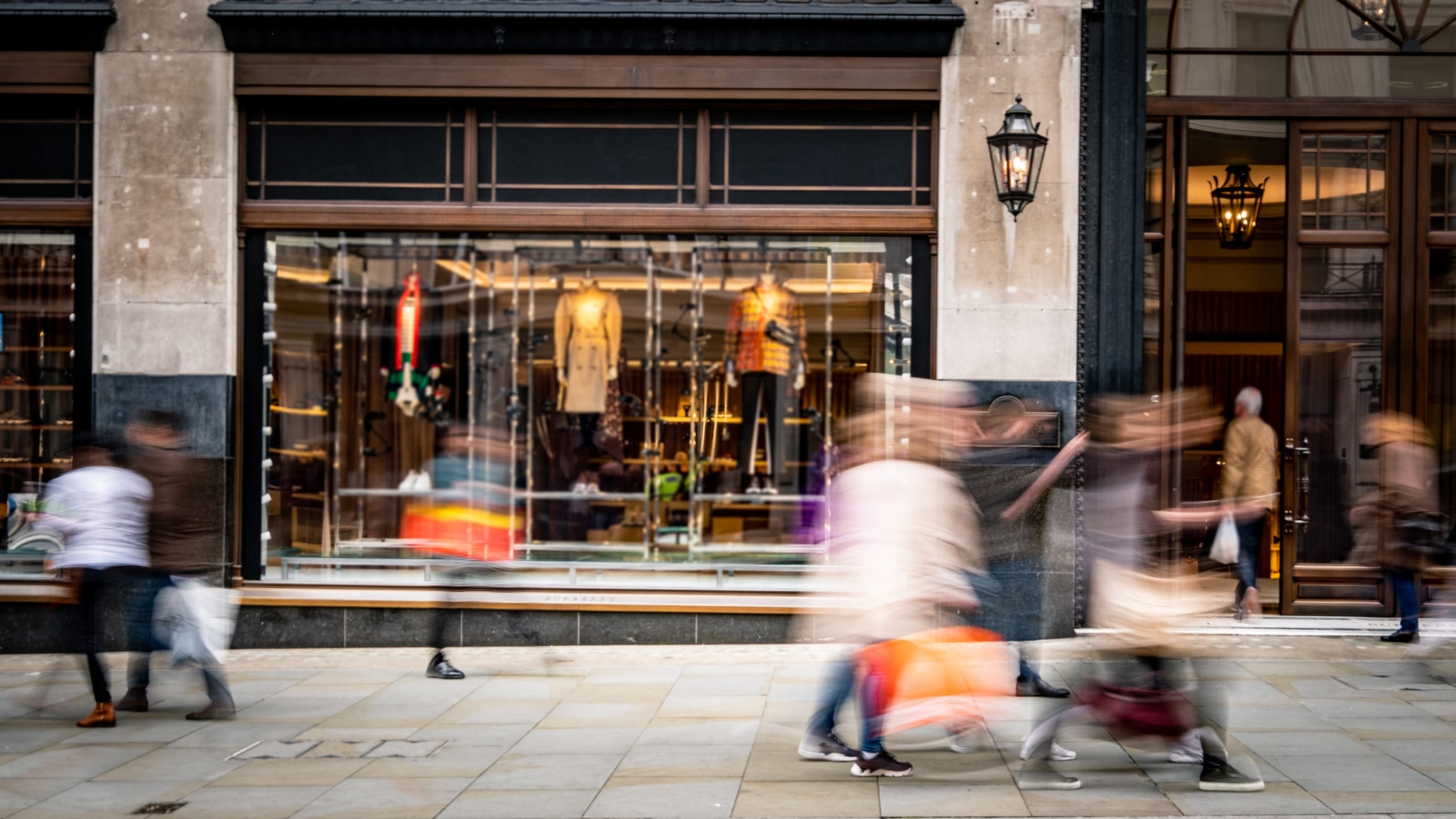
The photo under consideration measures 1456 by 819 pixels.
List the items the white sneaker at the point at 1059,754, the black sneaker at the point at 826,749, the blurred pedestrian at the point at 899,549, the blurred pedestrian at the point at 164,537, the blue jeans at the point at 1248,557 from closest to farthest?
the blurred pedestrian at the point at 899,549 < the white sneaker at the point at 1059,754 < the black sneaker at the point at 826,749 < the blurred pedestrian at the point at 164,537 < the blue jeans at the point at 1248,557

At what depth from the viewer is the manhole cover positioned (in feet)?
21.7

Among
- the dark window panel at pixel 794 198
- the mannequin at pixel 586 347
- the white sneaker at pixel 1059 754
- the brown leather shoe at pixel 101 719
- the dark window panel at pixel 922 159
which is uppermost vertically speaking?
the dark window panel at pixel 922 159

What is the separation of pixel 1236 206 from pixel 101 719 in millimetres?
10120

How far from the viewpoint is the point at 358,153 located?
38.1 ft

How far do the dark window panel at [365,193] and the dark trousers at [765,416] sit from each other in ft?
10.7

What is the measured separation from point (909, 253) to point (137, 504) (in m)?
6.34

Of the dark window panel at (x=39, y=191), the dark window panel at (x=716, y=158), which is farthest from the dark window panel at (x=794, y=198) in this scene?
the dark window panel at (x=39, y=191)

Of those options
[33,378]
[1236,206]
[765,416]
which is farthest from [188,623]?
[1236,206]

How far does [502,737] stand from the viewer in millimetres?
8102

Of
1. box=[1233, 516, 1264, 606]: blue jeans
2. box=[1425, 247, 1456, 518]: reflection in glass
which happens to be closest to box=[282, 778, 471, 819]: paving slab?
box=[1233, 516, 1264, 606]: blue jeans

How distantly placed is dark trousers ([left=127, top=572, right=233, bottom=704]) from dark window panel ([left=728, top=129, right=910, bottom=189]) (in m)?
5.66

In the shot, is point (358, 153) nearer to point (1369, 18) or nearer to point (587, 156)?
point (587, 156)

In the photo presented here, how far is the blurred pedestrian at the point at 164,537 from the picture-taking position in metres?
8.53

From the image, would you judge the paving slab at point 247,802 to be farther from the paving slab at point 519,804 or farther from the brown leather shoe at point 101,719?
the brown leather shoe at point 101,719
